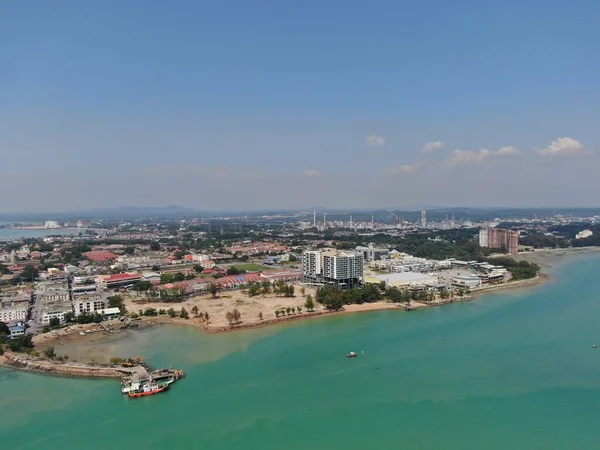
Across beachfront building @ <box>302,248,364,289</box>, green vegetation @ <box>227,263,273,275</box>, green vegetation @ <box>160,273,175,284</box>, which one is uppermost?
beachfront building @ <box>302,248,364,289</box>

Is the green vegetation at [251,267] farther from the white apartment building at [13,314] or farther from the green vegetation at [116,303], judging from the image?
the white apartment building at [13,314]

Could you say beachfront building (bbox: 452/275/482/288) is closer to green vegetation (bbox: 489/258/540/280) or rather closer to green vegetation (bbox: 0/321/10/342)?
green vegetation (bbox: 489/258/540/280)

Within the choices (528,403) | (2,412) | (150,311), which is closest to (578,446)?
(528,403)

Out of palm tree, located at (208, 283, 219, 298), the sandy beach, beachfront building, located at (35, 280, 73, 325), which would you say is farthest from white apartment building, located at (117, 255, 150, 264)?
palm tree, located at (208, 283, 219, 298)

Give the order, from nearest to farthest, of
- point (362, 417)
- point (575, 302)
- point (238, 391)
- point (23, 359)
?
point (362, 417) < point (238, 391) < point (23, 359) < point (575, 302)

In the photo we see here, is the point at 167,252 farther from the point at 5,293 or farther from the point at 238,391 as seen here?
the point at 238,391

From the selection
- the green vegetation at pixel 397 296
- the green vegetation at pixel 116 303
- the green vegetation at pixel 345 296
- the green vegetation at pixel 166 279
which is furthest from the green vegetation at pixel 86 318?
the green vegetation at pixel 397 296
